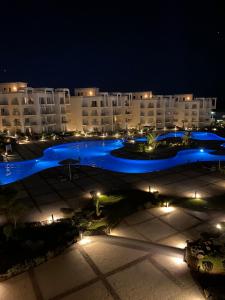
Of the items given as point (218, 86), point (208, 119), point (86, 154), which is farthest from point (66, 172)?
point (218, 86)

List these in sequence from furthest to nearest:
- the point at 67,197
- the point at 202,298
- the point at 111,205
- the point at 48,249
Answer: the point at 67,197, the point at 111,205, the point at 48,249, the point at 202,298


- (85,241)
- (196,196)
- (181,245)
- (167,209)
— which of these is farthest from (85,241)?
(196,196)

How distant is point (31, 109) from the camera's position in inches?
1577

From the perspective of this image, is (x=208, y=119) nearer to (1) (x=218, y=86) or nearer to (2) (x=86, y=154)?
(2) (x=86, y=154)

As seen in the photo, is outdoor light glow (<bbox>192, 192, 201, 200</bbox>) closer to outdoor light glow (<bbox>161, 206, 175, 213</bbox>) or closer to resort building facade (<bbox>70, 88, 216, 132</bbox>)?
outdoor light glow (<bbox>161, 206, 175, 213</bbox>)

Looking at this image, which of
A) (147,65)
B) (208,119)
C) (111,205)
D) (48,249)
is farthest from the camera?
(147,65)

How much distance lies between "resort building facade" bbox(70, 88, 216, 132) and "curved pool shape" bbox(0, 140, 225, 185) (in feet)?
36.4

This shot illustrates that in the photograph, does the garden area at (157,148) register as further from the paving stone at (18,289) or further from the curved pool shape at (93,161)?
the paving stone at (18,289)

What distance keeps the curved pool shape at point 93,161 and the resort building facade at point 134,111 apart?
11081 mm

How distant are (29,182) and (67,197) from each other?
4.82 meters

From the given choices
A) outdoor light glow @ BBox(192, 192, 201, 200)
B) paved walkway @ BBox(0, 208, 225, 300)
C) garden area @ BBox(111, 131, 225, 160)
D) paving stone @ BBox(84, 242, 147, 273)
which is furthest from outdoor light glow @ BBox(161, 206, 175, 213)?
garden area @ BBox(111, 131, 225, 160)

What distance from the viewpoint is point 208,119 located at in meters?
54.1

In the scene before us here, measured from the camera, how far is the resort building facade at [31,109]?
39.0 meters

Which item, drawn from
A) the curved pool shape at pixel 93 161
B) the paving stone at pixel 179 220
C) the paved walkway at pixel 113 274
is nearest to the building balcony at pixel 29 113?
the curved pool shape at pixel 93 161
